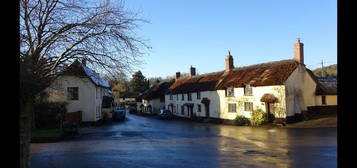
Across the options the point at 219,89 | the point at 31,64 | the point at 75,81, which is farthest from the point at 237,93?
the point at 31,64

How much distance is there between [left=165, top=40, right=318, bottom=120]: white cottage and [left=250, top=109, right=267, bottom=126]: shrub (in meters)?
1.28

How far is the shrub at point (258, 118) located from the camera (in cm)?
3462

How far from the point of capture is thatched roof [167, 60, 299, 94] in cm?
3606

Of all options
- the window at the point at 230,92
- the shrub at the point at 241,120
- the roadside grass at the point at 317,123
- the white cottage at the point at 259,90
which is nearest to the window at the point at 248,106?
the white cottage at the point at 259,90

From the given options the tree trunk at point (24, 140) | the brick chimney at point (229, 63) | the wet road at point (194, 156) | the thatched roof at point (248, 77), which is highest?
the brick chimney at point (229, 63)

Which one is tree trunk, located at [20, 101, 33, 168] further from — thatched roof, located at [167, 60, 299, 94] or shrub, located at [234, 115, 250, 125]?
shrub, located at [234, 115, 250, 125]

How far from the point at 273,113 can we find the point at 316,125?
17.8 feet

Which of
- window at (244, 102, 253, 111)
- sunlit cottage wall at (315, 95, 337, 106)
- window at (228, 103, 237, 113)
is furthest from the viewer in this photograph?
window at (228, 103, 237, 113)

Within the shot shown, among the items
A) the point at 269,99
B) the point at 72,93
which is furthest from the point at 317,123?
the point at 72,93

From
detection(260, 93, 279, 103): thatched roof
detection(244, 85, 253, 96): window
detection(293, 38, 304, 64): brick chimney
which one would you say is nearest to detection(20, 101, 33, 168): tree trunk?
detection(260, 93, 279, 103): thatched roof

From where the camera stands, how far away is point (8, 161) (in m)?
1.63

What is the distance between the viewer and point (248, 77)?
40219mm

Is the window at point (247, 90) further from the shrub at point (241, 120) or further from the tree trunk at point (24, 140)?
the tree trunk at point (24, 140)

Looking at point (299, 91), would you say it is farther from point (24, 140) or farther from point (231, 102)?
point (24, 140)
